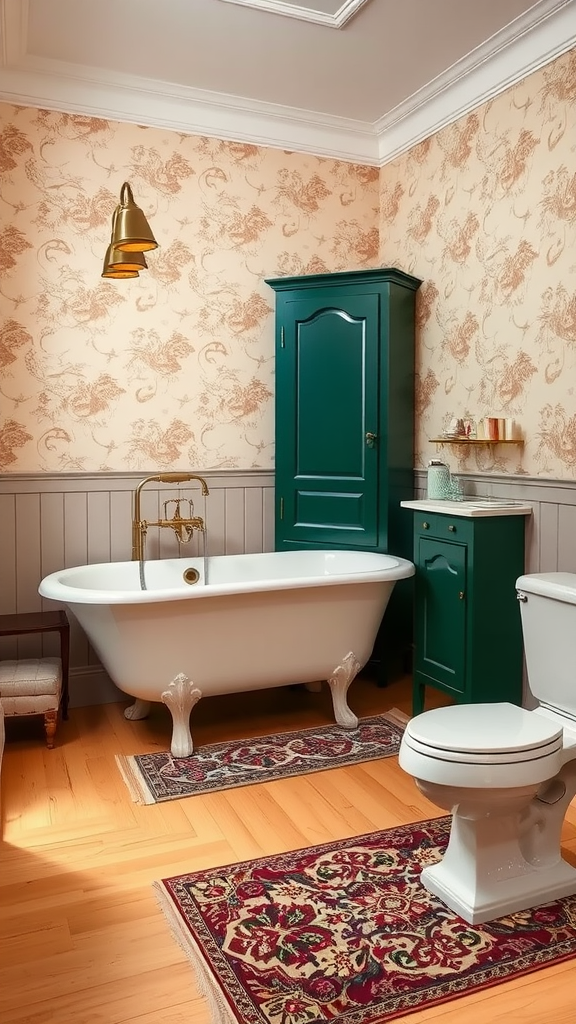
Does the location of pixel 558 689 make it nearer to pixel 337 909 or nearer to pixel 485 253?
pixel 337 909

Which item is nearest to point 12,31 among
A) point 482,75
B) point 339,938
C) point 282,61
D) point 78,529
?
point 282,61

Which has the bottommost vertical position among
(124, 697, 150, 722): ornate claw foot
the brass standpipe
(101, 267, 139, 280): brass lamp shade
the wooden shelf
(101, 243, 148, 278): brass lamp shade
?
(124, 697, 150, 722): ornate claw foot

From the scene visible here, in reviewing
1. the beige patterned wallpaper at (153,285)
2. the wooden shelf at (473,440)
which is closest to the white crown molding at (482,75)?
the beige patterned wallpaper at (153,285)

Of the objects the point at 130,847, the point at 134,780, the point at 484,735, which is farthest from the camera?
the point at 134,780

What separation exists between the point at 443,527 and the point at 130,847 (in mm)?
1653

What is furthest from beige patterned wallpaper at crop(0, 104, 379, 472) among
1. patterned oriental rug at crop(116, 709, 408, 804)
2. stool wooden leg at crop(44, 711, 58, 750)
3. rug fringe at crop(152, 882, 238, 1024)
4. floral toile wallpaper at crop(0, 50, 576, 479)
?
rug fringe at crop(152, 882, 238, 1024)

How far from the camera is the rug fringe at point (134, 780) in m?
2.64

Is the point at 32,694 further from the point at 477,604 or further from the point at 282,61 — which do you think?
the point at 282,61

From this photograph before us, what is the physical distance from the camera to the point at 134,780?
278 cm

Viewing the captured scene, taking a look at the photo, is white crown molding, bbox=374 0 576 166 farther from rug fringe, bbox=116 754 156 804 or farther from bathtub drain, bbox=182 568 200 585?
rug fringe, bbox=116 754 156 804

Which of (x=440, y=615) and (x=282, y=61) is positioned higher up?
(x=282, y=61)

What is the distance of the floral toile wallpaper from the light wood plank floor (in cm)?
125

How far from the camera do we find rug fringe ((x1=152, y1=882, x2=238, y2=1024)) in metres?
1.64

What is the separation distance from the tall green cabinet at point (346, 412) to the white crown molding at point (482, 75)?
2.38ft
